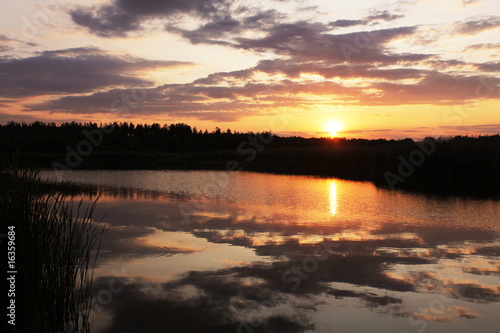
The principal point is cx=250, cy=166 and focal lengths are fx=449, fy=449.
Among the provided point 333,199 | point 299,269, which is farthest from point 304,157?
point 299,269

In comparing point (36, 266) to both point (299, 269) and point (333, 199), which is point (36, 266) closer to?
point (299, 269)

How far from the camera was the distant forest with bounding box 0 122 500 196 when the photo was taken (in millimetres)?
20828

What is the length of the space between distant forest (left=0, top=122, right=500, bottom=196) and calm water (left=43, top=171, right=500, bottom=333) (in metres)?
2.24

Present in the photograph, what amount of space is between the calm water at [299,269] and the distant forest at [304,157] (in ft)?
7.36

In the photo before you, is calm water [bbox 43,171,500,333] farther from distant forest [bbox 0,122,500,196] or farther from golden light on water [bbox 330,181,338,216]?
distant forest [bbox 0,122,500,196]

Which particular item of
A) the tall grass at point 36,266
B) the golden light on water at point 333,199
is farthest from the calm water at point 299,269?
the tall grass at point 36,266

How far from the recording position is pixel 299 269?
6988 mm

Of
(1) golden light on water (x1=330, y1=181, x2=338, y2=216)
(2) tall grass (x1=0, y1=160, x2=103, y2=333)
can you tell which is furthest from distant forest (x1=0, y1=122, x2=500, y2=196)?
(1) golden light on water (x1=330, y1=181, x2=338, y2=216)

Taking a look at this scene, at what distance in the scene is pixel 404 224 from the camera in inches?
423

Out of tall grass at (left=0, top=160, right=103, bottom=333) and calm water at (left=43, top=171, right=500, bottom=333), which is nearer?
tall grass at (left=0, top=160, right=103, bottom=333)

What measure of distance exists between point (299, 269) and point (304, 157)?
2442 centimetres

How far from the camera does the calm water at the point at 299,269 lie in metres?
5.09

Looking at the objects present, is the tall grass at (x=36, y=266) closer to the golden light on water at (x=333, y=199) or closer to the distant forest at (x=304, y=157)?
the distant forest at (x=304, y=157)

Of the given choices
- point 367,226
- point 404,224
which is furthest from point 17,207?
point 404,224
